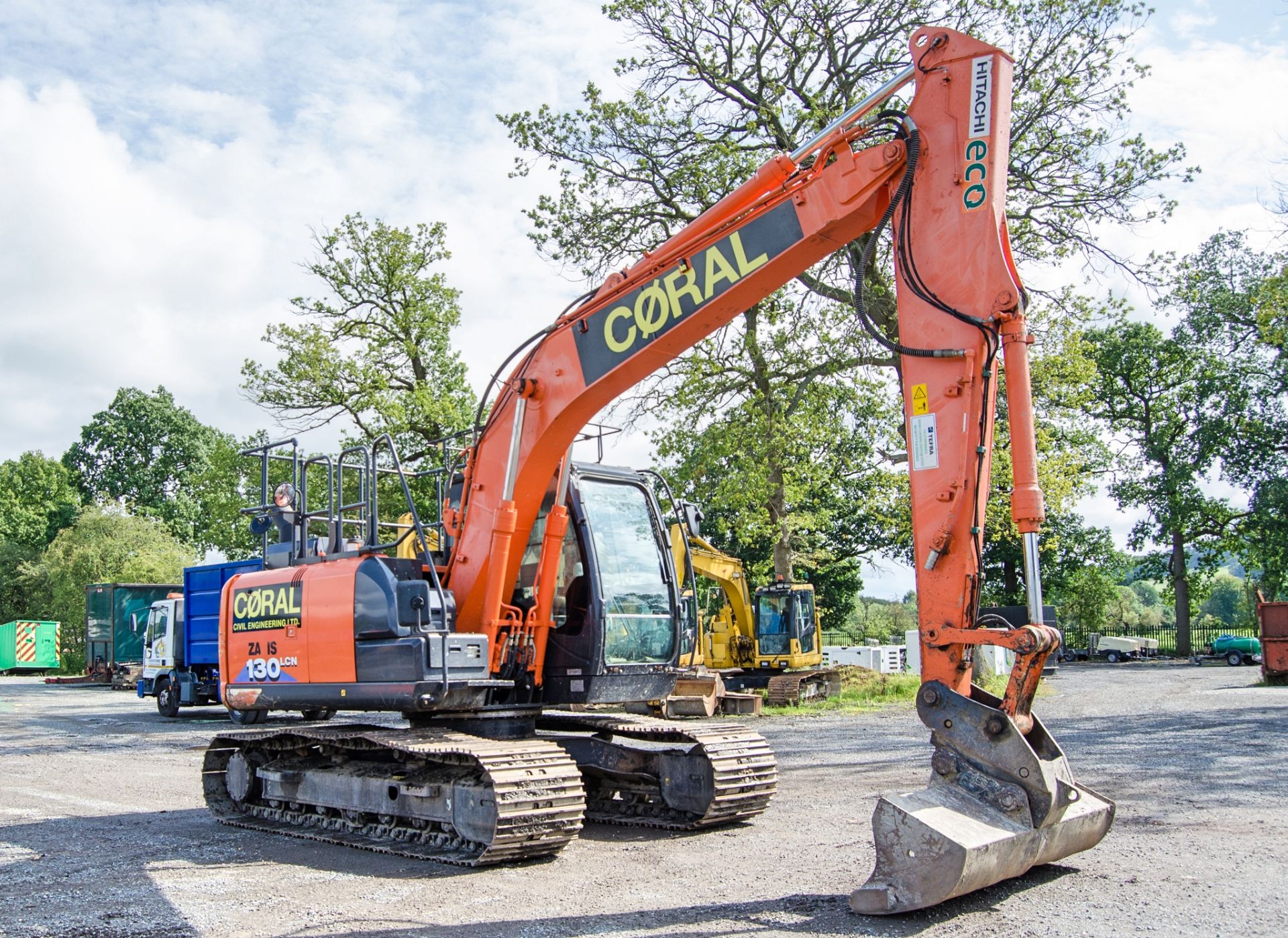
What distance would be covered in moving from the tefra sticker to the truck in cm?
3068

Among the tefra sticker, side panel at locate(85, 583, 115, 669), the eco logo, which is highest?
the eco logo

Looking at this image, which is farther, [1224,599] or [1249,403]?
[1224,599]

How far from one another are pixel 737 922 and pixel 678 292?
380cm

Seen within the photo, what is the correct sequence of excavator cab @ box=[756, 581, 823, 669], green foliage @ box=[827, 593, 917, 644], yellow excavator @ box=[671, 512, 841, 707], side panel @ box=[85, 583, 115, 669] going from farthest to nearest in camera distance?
green foliage @ box=[827, 593, 917, 644] → side panel @ box=[85, 583, 115, 669] → excavator cab @ box=[756, 581, 823, 669] → yellow excavator @ box=[671, 512, 841, 707]

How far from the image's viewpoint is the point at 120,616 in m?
32.9

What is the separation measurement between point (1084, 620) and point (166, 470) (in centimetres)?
4922

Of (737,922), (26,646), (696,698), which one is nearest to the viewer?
(737,922)

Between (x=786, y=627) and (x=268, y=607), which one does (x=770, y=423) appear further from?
(x=268, y=607)

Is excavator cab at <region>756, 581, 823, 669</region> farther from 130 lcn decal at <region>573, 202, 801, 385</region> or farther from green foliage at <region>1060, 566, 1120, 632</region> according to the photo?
green foliage at <region>1060, 566, 1120, 632</region>

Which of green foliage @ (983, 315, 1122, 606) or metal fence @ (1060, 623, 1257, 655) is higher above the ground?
green foliage @ (983, 315, 1122, 606)

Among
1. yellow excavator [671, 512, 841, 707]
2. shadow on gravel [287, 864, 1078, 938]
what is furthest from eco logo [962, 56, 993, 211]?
yellow excavator [671, 512, 841, 707]

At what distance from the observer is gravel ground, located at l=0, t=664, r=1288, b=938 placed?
5535 millimetres

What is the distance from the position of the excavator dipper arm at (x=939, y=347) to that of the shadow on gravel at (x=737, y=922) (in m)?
0.16

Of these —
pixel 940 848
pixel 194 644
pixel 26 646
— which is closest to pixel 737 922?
pixel 940 848
